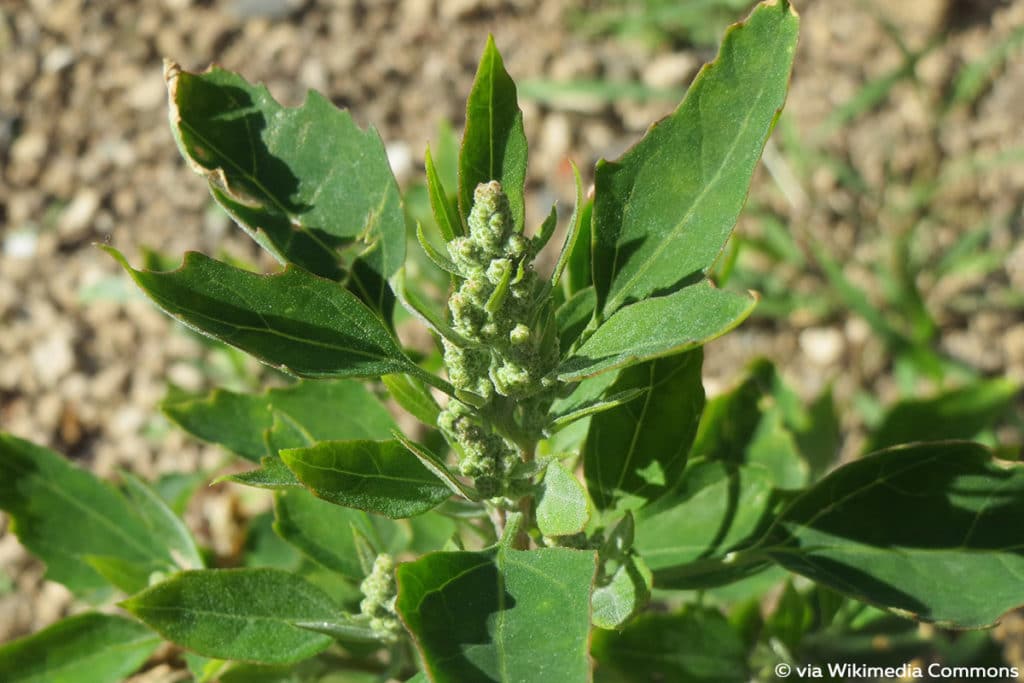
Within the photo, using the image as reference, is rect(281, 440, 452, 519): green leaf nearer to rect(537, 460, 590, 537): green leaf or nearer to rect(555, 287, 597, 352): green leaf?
rect(537, 460, 590, 537): green leaf

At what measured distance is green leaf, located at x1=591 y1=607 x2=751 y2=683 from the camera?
1830mm

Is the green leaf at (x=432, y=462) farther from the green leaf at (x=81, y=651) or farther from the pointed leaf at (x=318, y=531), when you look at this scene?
the green leaf at (x=81, y=651)

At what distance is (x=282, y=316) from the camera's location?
1201 millimetres

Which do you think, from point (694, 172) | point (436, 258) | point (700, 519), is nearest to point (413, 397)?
point (436, 258)

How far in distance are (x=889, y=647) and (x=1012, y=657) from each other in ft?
2.23

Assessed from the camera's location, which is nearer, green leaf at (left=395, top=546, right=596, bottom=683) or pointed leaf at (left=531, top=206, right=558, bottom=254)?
green leaf at (left=395, top=546, right=596, bottom=683)

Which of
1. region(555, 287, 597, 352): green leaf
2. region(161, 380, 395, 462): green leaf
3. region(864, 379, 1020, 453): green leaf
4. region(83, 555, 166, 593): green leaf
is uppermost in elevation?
region(864, 379, 1020, 453): green leaf

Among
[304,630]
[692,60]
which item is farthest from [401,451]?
[692,60]

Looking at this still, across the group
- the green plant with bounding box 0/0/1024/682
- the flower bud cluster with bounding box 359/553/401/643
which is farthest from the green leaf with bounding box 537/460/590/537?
the flower bud cluster with bounding box 359/553/401/643

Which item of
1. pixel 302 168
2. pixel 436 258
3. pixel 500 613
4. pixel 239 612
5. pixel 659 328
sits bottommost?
pixel 500 613

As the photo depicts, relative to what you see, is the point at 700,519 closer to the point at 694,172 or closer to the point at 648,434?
the point at 648,434

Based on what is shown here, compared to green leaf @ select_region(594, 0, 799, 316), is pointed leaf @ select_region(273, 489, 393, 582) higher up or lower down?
lower down

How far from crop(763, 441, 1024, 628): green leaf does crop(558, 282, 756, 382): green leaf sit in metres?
0.50

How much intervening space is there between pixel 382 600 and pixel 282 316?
20.4 inches
